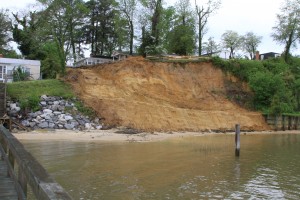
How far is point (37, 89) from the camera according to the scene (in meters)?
32.3

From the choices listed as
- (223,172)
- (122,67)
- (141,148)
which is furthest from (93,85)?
(223,172)

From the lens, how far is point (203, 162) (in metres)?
18.6

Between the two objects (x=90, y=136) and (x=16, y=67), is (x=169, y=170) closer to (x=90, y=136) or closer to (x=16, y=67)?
(x=90, y=136)

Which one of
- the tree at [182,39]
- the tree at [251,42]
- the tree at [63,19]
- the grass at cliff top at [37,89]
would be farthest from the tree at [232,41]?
the grass at cliff top at [37,89]

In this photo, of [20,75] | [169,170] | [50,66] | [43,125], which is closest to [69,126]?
[43,125]

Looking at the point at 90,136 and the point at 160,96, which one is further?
the point at 160,96

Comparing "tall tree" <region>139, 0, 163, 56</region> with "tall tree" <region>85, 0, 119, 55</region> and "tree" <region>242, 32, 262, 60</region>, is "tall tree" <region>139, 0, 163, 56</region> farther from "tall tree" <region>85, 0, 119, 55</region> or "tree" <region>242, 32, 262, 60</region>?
"tree" <region>242, 32, 262, 60</region>

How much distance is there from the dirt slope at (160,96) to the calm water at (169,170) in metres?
8.54

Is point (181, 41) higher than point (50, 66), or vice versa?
point (181, 41)

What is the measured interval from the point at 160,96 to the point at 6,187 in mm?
31987

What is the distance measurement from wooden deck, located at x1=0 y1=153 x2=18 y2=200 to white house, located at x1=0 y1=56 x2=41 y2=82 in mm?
34033

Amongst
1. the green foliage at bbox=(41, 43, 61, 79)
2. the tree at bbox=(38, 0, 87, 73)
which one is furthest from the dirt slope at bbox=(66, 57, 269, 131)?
the tree at bbox=(38, 0, 87, 73)

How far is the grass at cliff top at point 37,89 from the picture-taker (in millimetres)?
30719

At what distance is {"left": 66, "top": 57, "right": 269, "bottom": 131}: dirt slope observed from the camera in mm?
32844
